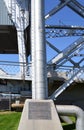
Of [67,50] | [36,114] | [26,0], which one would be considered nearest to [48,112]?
[36,114]

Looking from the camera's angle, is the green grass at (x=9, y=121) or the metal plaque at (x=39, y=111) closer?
the metal plaque at (x=39, y=111)

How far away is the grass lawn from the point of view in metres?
21.5

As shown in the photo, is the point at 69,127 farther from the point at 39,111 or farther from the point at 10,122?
the point at 39,111

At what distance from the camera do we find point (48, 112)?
1784cm

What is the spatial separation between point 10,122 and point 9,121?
0.91ft

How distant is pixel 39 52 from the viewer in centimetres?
2353

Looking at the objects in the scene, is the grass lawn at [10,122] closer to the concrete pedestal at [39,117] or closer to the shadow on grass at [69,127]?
the shadow on grass at [69,127]

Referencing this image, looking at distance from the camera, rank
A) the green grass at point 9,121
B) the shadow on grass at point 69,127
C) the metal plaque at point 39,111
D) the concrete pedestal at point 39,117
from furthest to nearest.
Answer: the shadow on grass at point 69,127 < the green grass at point 9,121 < the metal plaque at point 39,111 < the concrete pedestal at point 39,117

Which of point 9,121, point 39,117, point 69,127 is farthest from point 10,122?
point 39,117

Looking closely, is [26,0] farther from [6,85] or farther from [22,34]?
[6,85]

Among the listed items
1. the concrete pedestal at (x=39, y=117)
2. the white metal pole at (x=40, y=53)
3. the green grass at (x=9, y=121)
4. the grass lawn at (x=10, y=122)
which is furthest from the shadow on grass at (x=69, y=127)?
the concrete pedestal at (x=39, y=117)

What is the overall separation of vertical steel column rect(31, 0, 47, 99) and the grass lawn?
82.0 inches

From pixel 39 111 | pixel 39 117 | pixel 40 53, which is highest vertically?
pixel 40 53

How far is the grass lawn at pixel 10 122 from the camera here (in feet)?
70.5
